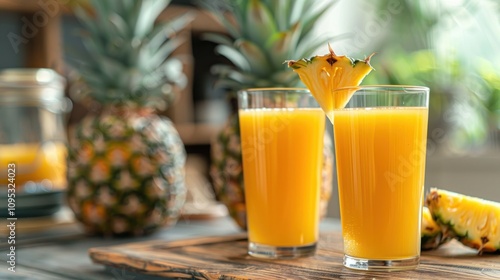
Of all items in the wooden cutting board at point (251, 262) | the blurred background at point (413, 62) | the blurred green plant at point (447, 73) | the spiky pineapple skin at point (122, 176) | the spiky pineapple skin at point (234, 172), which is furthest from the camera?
the blurred green plant at point (447, 73)

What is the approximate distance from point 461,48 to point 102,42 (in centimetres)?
276

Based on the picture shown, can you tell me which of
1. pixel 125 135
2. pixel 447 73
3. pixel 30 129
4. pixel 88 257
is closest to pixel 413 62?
pixel 447 73

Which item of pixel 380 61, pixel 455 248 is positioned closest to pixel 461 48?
pixel 380 61

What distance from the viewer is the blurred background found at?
3512mm

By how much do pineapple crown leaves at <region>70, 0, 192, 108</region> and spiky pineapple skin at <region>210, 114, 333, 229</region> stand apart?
31 centimetres

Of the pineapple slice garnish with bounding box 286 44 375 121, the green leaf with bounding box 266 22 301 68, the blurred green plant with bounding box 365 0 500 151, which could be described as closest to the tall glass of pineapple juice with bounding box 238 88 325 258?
the pineapple slice garnish with bounding box 286 44 375 121

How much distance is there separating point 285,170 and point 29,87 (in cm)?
108

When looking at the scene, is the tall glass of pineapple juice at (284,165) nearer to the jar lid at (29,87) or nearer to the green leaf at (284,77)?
the green leaf at (284,77)

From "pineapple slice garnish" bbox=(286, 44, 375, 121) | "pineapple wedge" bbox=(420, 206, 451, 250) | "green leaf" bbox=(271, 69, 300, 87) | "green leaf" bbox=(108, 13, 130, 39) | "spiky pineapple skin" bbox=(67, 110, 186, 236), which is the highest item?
"green leaf" bbox=(108, 13, 130, 39)

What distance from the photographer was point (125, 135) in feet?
5.57

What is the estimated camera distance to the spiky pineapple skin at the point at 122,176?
5.54 feet

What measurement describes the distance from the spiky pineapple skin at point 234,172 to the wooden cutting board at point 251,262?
0.49 feet

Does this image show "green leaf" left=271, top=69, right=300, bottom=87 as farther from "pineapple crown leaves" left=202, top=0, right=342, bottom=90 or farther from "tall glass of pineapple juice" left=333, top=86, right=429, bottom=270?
"tall glass of pineapple juice" left=333, top=86, right=429, bottom=270

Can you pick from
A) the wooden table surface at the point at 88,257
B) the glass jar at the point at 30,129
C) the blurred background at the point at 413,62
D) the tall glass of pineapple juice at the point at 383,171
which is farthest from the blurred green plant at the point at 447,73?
the tall glass of pineapple juice at the point at 383,171
